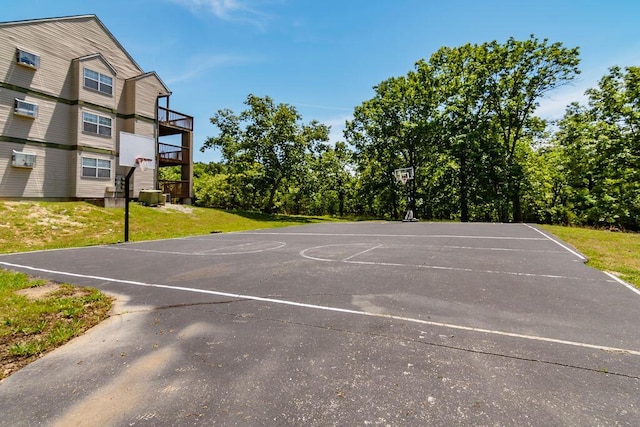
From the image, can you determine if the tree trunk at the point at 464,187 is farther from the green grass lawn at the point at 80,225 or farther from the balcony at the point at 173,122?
the balcony at the point at 173,122

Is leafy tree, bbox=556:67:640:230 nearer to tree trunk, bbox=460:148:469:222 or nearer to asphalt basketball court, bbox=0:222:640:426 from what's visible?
tree trunk, bbox=460:148:469:222

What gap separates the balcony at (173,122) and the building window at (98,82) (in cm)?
408

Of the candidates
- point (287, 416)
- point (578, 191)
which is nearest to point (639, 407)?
point (287, 416)

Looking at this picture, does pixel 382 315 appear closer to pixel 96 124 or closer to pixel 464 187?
pixel 96 124

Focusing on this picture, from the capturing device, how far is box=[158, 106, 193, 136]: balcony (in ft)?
88.5

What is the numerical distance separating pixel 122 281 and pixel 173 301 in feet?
8.09

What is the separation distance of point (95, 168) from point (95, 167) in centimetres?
7

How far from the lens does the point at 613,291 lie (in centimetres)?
561

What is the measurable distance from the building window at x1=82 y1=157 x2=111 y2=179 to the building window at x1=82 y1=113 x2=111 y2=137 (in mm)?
2034

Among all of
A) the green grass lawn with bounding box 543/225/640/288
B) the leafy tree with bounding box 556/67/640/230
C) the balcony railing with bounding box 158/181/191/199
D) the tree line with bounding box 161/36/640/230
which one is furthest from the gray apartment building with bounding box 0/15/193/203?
the leafy tree with bounding box 556/67/640/230

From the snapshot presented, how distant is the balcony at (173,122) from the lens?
26969 millimetres

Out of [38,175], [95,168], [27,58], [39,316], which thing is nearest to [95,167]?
[95,168]

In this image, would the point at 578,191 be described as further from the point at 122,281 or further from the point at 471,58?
the point at 122,281

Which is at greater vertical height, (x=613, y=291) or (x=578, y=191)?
(x=578, y=191)
